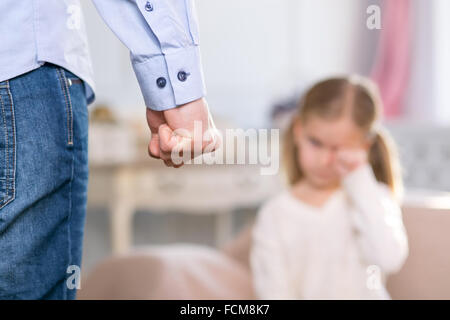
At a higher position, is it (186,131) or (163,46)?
(163,46)

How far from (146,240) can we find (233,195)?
1030 millimetres

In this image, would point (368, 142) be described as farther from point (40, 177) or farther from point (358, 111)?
point (40, 177)

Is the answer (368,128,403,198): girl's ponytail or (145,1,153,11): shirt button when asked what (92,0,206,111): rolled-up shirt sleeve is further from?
(368,128,403,198): girl's ponytail

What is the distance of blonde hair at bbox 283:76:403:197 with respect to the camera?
4.99 feet

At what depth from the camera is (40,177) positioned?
79 centimetres

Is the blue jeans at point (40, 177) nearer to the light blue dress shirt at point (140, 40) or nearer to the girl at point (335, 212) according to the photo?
the light blue dress shirt at point (140, 40)

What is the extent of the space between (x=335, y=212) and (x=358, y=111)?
0.27 meters

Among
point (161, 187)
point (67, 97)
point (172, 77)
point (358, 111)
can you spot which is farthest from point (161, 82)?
point (161, 187)

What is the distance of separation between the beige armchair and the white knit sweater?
4 cm

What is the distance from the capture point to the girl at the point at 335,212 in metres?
1.44

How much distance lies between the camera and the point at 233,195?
308 cm

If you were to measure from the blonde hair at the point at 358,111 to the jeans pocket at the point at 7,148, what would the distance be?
0.92 meters
